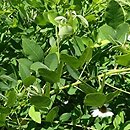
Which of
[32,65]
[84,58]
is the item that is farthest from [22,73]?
[84,58]

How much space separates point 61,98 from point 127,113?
162 millimetres

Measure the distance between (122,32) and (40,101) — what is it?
189mm

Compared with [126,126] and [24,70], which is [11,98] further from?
[126,126]

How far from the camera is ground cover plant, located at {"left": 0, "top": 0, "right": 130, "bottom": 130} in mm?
719

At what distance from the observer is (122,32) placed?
2.47 ft

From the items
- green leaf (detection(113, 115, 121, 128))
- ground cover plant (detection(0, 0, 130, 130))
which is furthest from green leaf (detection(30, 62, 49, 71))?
green leaf (detection(113, 115, 121, 128))

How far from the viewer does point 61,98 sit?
95 cm

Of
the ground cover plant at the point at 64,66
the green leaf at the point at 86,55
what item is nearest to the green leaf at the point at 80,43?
the ground cover plant at the point at 64,66

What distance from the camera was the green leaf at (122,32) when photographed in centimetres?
75

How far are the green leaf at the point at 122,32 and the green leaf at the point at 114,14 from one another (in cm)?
2

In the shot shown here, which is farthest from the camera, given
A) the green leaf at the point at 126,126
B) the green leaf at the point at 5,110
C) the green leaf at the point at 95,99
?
the green leaf at the point at 126,126

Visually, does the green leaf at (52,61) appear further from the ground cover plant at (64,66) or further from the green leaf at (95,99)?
the green leaf at (95,99)

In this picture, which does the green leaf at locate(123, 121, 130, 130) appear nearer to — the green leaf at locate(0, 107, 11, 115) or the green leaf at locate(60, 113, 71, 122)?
the green leaf at locate(60, 113, 71, 122)

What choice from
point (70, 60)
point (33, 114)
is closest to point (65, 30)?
point (70, 60)
